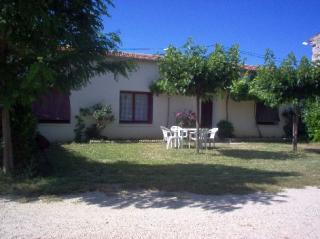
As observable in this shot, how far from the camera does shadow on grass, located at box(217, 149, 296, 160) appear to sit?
14.1 meters

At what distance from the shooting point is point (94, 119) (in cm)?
1878

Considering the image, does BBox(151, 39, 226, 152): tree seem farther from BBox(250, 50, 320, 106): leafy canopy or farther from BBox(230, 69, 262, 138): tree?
BBox(230, 69, 262, 138): tree

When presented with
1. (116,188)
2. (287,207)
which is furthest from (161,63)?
(287,207)

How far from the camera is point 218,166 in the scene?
1164cm

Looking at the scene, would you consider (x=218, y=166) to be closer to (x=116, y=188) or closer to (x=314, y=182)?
(x=314, y=182)

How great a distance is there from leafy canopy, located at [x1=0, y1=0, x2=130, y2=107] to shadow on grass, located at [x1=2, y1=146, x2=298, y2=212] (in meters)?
1.74

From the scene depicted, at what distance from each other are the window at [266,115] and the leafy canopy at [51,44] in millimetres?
15725

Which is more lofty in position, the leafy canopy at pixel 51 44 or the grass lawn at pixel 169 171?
the leafy canopy at pixel 51 44

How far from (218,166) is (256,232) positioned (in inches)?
228

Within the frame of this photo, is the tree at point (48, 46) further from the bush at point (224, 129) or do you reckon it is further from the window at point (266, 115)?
the window at point (266, 115)

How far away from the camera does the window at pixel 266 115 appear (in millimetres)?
23511

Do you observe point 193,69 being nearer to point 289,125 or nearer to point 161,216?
point 161,216

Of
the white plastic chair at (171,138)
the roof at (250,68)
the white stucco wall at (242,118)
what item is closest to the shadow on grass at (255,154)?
the white plastic chair at (171,138)

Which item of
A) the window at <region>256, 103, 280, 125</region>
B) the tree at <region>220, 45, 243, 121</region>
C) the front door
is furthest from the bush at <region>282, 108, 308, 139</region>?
the tree at <region>220, 45, 243, 121</region>
